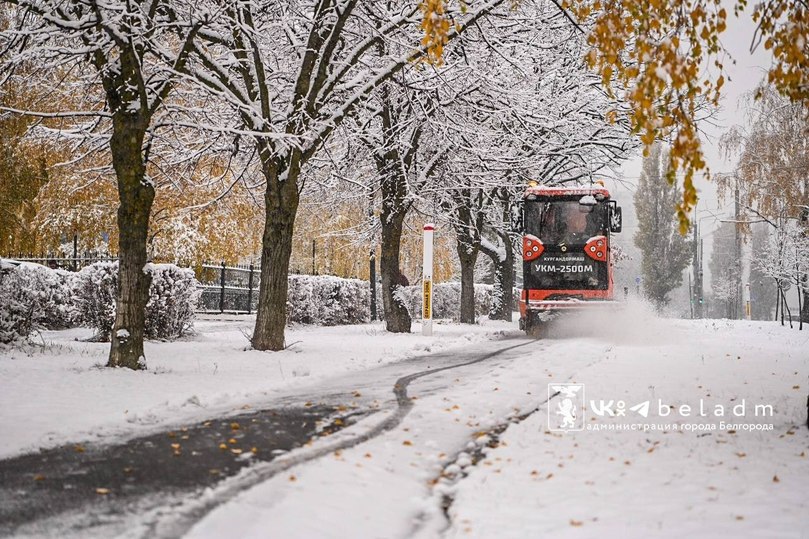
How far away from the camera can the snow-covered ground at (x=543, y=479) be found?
3.91 metres

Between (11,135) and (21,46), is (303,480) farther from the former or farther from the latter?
(11,135)

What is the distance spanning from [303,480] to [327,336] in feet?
40.3

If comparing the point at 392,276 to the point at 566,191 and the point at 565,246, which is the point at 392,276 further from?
the point at 566,191

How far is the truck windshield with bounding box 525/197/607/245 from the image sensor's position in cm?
1875

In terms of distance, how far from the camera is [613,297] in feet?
61.3

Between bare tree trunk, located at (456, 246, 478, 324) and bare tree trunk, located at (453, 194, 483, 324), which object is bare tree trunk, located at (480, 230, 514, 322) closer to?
bare tree trunk, located at (453, 194, 483, 324)

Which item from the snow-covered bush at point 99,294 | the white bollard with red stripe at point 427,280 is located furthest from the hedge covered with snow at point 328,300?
the snow-covered bush at point 99,294

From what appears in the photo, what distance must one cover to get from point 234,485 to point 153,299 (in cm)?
1002

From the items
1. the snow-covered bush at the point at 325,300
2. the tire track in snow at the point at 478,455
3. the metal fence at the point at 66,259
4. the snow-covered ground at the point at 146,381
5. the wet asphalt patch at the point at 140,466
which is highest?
the metal fence at the point at 66,259

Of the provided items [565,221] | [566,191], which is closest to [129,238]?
[565,221]

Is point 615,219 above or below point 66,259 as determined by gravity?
above

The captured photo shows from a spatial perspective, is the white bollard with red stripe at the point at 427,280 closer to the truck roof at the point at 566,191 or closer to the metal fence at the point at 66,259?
the truck roof at the point at 566,191

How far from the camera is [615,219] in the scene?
60.2 ft

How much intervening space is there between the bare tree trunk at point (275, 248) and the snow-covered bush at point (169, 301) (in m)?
2.48
